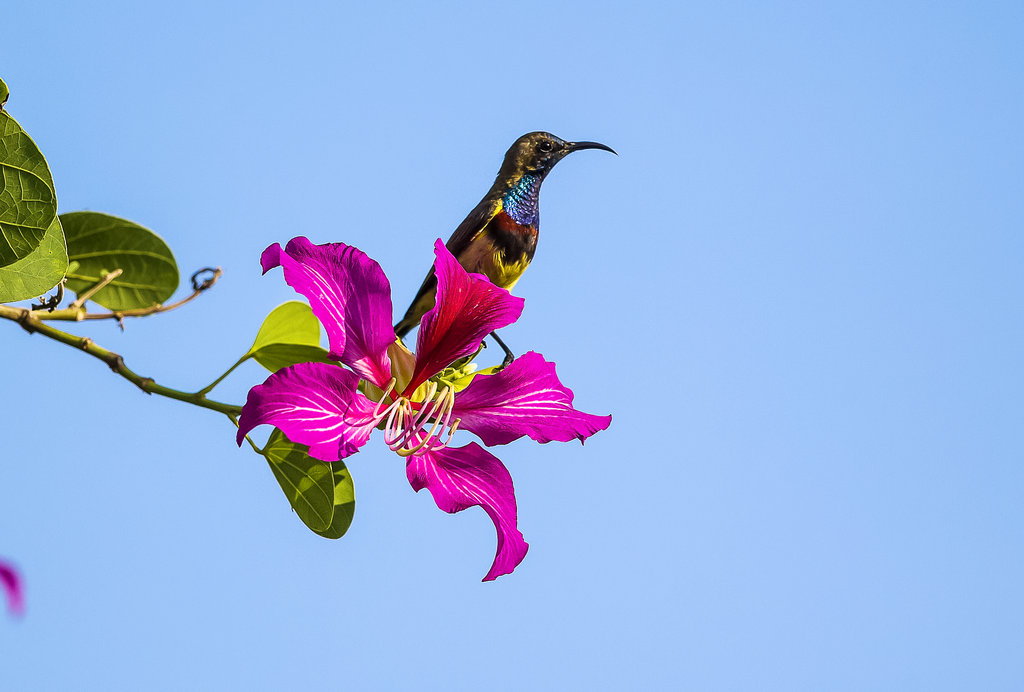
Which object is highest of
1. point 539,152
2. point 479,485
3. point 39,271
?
point 539,152

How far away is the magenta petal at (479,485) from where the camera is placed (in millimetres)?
1354

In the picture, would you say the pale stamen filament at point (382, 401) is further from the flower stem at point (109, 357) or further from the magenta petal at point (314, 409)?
the flower stem at point (109, 357)

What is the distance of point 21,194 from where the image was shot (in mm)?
1290

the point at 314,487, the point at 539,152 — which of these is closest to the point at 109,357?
the point at 314,487

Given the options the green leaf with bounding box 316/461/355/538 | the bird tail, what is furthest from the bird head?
the green leaf with bounding box 316/461/355/538

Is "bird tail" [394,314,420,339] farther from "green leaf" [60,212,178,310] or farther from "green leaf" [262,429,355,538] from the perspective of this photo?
"green leaf" [262,429,355,538]

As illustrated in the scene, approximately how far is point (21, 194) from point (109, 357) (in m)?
0.26

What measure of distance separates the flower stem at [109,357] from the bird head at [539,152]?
1163 mm

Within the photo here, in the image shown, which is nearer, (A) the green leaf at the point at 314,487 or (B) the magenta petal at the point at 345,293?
(B) the magenta petal at the point at 345,293

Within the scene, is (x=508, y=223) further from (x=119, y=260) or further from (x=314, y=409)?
(x=314, y=409)

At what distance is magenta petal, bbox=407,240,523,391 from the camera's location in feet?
4.44

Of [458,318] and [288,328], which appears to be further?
[288,328]

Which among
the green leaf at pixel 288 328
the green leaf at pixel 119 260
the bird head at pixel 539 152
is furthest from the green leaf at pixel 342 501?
the bird head at pixel 539 152

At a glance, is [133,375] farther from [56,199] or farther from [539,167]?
[539,167]
